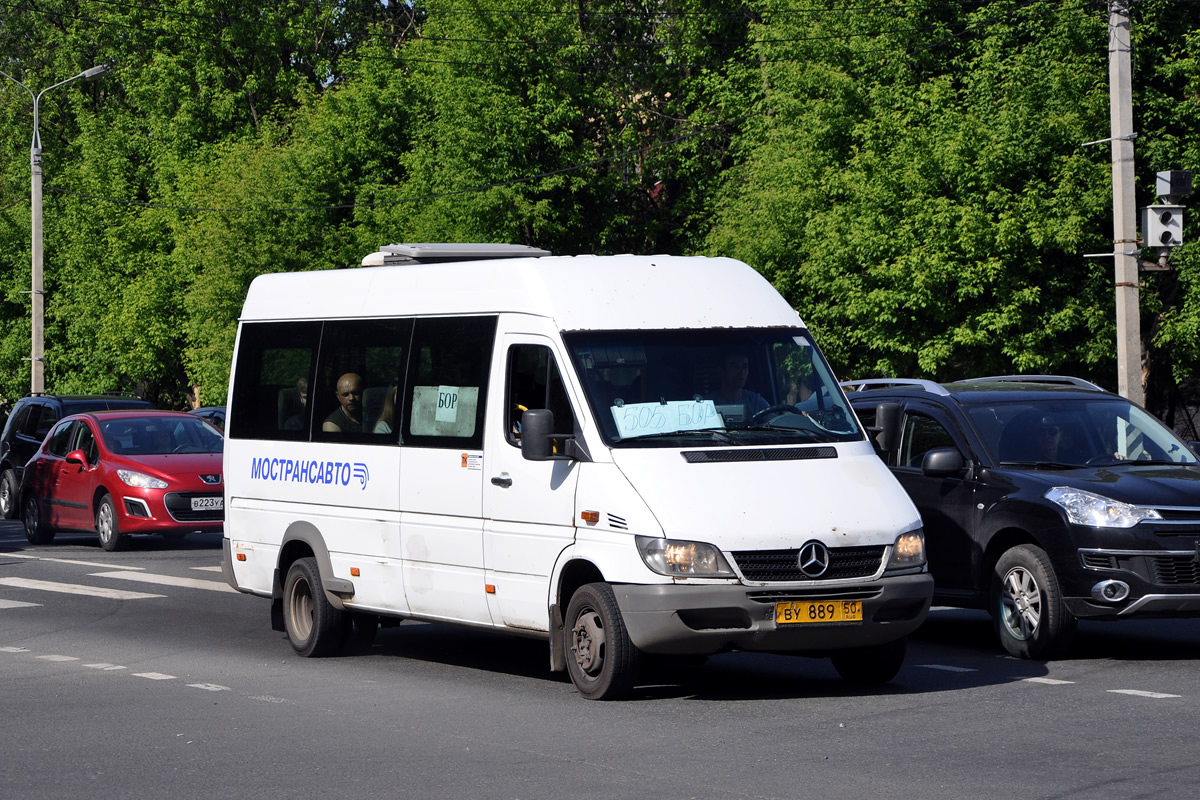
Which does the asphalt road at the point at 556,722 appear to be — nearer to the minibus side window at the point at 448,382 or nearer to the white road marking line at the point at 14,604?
the minibus side window at the point at 448,382

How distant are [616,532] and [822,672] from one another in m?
2.25

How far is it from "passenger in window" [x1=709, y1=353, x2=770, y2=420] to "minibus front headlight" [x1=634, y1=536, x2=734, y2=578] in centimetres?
107

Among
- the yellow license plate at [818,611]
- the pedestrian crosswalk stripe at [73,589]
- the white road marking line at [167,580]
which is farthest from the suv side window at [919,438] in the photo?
the pedestrian crosswalk stripe at [73,589]

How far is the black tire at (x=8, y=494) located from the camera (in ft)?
93.6

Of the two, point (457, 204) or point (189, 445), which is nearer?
point (189, 445)

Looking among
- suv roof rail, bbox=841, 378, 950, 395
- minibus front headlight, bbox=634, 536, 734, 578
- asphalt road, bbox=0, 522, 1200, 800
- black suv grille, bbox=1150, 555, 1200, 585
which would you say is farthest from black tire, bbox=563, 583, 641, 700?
suv roof rail, bbox=841, 378, 950, 395

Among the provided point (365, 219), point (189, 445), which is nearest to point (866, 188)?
point (189, 445)

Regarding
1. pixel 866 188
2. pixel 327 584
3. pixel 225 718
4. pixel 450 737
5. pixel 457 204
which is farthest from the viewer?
pixel 457 204

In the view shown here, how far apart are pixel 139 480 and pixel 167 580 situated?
4.21 meters

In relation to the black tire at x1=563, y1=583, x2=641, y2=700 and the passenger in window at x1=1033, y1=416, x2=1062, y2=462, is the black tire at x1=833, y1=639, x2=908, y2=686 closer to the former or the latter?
the black tire at x1=563, y1=583, x2=641, y2=700

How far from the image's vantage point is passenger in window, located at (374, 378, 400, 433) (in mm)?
11633

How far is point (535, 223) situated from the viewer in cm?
4609

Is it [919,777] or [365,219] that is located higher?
[365,219]

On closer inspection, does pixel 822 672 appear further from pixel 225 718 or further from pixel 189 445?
pixel 189 445
